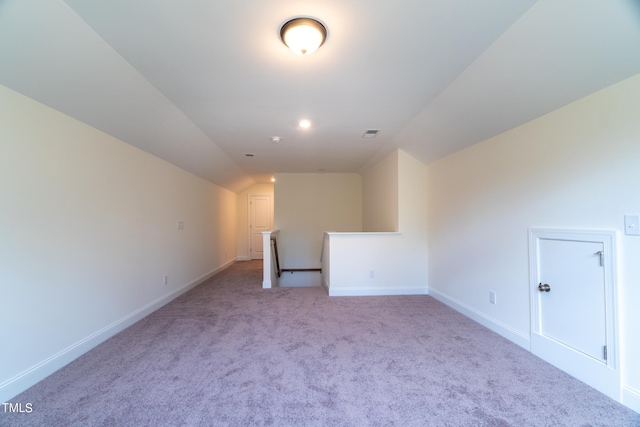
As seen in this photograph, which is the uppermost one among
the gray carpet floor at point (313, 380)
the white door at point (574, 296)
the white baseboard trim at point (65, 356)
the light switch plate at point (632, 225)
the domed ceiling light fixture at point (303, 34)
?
the domed ceiling light fixture at point (303, 34)

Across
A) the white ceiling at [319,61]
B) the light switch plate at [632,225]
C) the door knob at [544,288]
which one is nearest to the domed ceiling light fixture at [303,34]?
the white ceiling at [319,61]

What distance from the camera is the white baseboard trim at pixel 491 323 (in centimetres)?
244

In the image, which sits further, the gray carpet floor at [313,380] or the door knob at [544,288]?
the door knob at [544,288]

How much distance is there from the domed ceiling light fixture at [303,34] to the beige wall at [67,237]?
191 cm

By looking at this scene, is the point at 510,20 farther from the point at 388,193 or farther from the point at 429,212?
the point at 388,193

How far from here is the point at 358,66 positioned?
83.8 inches

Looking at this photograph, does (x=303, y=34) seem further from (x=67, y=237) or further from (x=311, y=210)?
(x=311, y=210)

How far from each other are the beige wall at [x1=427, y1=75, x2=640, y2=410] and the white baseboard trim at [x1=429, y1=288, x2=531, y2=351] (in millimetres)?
25

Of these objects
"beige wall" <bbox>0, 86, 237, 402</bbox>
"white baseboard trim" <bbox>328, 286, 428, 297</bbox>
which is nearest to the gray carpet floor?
"beige wall" <bbox>0, 86, 237, 402</bbox>

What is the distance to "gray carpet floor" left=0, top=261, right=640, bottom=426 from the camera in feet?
5.22

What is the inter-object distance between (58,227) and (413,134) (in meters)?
3.87

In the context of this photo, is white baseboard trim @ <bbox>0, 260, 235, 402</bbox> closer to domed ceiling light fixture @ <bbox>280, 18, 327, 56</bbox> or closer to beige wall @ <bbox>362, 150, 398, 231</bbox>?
domed ceiling light fixture @ <bbox>280, 18, 327, 56</bbox>

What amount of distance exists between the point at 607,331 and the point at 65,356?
4098 millimetres

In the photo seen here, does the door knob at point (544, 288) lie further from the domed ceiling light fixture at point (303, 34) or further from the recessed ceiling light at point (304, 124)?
the recessed ceiling light at point (304, 124)
